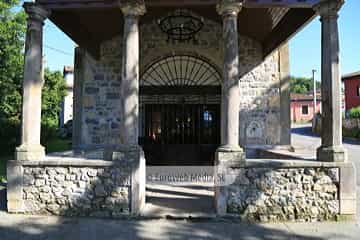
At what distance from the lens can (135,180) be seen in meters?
4.17

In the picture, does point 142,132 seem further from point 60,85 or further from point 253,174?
point 60,85

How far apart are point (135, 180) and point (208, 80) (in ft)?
14.3

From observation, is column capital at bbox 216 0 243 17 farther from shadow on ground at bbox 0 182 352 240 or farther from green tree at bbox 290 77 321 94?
green tree at bbox 290 77 321 94

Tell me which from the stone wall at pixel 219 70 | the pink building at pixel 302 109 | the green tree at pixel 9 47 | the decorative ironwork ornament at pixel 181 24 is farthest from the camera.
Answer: the pink building at pixel 302 109

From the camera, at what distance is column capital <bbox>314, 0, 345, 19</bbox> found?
432 centimetres

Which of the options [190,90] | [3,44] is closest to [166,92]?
[190,90]

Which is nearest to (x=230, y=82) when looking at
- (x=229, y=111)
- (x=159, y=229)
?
Answer: (x=229, y=111)

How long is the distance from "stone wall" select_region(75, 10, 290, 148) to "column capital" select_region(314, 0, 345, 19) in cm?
288

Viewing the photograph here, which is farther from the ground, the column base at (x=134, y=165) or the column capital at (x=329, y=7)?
the column capital at (x=329, y=7)

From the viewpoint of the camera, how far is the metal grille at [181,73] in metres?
7.69

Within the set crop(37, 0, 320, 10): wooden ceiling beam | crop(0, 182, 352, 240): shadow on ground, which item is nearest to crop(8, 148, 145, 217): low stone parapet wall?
crop(0, 182, 352, 240): shadow on ground

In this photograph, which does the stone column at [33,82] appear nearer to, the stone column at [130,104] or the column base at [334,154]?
the stone column at [130,104]

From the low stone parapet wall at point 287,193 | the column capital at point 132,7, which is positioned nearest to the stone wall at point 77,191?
the low stone parapet wall at point 287,193

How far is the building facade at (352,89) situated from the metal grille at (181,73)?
20.7 m
